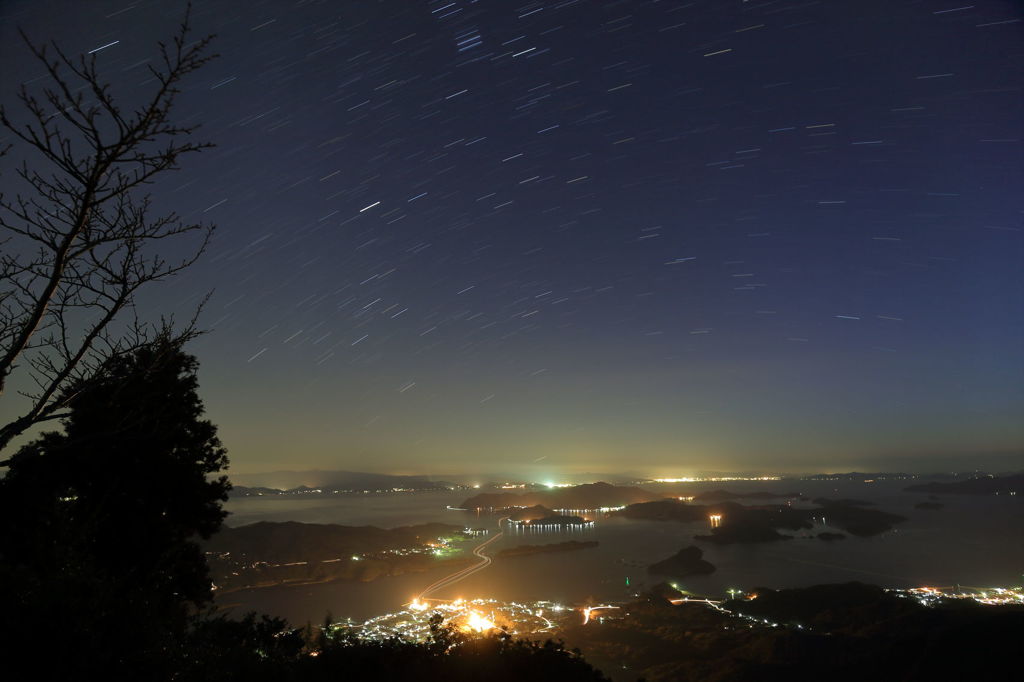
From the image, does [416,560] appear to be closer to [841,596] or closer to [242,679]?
[841,596]

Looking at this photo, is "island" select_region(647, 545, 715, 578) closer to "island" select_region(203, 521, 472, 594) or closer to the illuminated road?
the illuminated road

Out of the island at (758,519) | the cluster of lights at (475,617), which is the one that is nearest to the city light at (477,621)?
the cluster of lights at (475,617)

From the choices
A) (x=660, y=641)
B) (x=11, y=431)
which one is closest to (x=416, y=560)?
(x=660, y=641)

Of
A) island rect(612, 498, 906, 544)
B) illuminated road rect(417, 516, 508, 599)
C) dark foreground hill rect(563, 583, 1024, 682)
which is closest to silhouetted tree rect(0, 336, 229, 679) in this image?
dark foreground hill rect(563, 583, 1024, 682)

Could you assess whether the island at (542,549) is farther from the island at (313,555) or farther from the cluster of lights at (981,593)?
the cluster of lights at (981,593)

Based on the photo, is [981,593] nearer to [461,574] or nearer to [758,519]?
[461,574]
